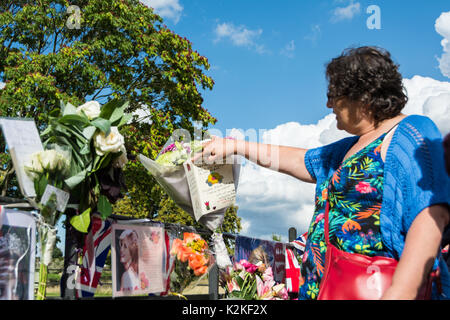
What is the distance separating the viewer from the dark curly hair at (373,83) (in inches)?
60.9

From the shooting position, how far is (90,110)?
6.00 feet

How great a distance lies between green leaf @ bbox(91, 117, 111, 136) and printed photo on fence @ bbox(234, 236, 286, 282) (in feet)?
5.39

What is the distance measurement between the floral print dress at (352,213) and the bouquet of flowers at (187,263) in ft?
3.21

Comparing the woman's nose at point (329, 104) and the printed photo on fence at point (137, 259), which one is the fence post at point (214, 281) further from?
the woman's nose at point (329, 104)

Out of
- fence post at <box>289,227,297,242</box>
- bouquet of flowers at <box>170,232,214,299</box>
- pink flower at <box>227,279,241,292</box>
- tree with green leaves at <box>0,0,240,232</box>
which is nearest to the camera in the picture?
bouquet of flowers at <box>170,232,214,299</box>

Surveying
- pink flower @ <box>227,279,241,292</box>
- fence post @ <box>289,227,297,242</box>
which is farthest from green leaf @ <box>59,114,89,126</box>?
fence post @ <box>289,227,297,242</box>

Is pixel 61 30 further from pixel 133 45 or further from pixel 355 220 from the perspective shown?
pixel 355 220

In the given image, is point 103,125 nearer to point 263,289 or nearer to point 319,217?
point 319,217

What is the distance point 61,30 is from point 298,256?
1088cm

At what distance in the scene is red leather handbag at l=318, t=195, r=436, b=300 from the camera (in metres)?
1.26

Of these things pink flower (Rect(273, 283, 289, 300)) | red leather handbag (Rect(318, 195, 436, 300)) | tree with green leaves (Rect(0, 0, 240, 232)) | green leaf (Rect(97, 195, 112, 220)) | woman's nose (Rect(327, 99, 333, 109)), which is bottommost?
pink flower (Rect(273, 283, 289, 300))

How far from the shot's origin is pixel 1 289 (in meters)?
1.53

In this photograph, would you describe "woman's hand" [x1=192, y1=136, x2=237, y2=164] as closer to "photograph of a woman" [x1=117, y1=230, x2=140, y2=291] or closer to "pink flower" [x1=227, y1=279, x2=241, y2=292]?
"photograph of a woman" [x1=117, y1=230, x2=140, y2=291]

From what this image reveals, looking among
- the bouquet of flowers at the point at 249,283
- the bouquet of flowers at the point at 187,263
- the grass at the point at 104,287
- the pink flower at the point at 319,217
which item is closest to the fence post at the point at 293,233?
the bouquet of flowers at the point at 249,283
